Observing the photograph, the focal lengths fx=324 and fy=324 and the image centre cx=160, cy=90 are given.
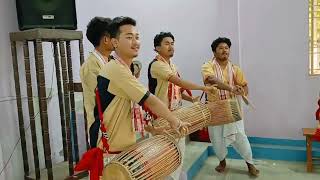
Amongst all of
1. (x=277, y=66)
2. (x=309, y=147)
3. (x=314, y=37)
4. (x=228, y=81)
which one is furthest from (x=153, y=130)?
(x=314, y=37)

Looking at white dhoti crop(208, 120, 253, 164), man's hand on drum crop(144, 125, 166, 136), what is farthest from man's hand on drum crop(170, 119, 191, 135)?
white dhoti crop(208, 120, 253, 164)

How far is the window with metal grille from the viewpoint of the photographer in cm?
391

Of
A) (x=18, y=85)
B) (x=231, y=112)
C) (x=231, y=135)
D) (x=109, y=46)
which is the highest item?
(x=109, y=46)

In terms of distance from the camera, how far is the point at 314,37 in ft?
13.0

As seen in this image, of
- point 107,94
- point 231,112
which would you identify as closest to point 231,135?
point 231,112

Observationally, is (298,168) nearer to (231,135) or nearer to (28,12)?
(231,135)

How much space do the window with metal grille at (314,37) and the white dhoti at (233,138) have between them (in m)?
1.33

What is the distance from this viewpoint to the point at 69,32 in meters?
2.74

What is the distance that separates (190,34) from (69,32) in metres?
2.05

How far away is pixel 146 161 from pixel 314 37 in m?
3.27

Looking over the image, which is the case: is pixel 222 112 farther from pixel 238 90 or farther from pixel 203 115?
pixel 238 90

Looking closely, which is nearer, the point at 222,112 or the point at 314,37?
the point at 222,112

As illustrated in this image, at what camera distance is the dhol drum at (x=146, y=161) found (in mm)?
1444

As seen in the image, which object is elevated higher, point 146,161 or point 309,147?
point 146,161
